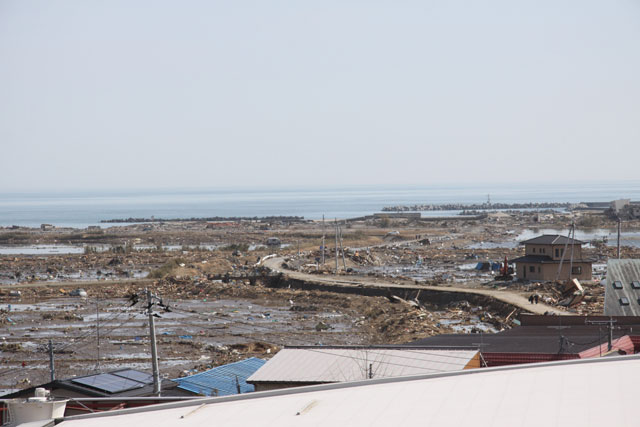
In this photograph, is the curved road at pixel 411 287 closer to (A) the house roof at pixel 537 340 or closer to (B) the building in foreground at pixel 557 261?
(B) the building in foreground at pixel 557 261

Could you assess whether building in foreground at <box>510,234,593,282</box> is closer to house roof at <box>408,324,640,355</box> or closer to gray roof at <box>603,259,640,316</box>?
gray roof at <box>603,259,640,316</box>

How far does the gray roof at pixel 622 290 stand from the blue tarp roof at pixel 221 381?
13914mm

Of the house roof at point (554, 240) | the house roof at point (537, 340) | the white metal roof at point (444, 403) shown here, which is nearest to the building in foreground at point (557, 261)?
the house roof at point (554, 240)

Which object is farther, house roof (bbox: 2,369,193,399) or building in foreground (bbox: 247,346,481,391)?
building in foreground (bbox: 247,346,481,391)

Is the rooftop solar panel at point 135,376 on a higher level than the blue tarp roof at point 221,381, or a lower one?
higher

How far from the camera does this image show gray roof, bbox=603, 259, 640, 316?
86.4 feet

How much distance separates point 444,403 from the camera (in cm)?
1038

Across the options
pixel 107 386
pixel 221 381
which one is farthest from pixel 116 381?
pixel 221 381

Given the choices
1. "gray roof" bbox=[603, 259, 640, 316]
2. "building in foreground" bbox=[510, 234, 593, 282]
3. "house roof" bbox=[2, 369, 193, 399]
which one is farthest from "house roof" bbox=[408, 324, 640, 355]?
"building in foreground" bbox=[510, 234, 593, 282]

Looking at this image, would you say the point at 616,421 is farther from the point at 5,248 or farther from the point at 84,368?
the point at 5,248

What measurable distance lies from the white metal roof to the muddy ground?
1375cm

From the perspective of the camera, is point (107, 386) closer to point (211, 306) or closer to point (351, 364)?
point (351, 364)

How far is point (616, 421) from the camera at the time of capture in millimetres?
8719

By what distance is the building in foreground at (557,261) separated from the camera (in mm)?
43406
